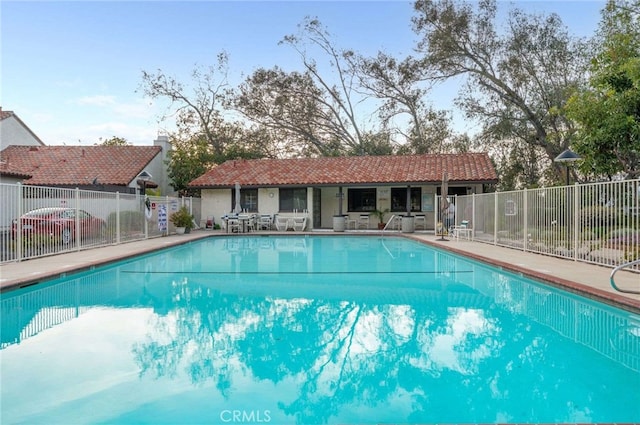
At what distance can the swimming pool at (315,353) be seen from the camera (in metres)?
3.28

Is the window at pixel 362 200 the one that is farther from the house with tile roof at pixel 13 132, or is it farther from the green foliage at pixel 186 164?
the house with tile roof at pixel 13 132

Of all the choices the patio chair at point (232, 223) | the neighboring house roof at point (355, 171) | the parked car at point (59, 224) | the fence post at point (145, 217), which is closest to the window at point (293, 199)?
the neighboring house roof at point (355, 171)

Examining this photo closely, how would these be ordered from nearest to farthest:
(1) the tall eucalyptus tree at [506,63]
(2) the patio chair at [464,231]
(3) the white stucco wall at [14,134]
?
(2) the patio chair at [464,231] < (1) the tall eucalyptus tree at [506,63] < (3) the white stucco wall at [14,134]

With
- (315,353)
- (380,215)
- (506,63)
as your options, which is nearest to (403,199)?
(380,215)

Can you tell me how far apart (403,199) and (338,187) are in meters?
3.41

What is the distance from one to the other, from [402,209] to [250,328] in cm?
1851

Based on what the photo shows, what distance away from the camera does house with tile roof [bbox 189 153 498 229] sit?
2194cm

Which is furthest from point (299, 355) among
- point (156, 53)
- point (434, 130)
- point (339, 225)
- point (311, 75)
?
point (311, 75)

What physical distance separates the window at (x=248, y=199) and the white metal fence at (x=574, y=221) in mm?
12593

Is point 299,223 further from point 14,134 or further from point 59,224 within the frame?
point 14,134

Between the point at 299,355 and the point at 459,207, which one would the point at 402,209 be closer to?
the point at 459,207

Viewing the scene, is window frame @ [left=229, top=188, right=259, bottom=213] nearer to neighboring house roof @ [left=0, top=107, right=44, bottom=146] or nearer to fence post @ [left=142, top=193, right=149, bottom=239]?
fence post @ [left=142, top=193, right=149, bottom=239]

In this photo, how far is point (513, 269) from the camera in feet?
30.1

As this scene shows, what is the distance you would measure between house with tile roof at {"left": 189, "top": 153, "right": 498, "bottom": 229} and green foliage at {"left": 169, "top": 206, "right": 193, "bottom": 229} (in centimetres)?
308
